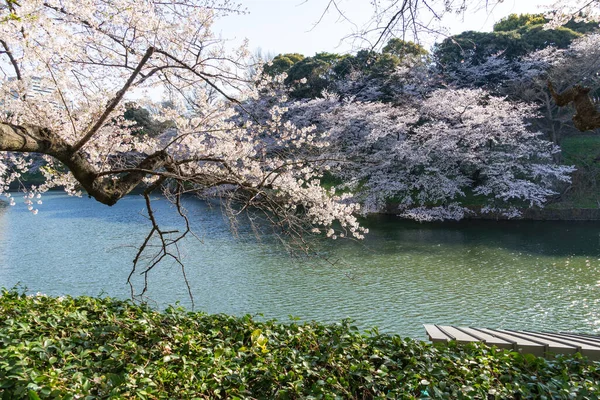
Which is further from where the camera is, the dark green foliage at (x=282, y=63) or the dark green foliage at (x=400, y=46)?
the dark green foliage at (x=282, y=63)

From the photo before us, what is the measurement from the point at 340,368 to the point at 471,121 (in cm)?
1316

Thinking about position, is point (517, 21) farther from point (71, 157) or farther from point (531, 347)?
point (71, 157)

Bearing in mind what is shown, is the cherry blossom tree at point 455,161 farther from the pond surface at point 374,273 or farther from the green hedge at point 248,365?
the green hedge at point 248,365

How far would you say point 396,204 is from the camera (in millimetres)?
15531

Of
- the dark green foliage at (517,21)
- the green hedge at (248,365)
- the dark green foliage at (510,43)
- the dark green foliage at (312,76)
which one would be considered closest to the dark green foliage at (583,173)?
the dark green foliage at (510,43)

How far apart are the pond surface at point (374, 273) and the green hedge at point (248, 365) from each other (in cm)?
166

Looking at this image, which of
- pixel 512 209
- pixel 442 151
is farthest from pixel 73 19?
pixel 512 209

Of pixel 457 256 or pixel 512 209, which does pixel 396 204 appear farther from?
pixel 457 256

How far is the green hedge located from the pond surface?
166cm

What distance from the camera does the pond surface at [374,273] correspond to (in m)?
6.23

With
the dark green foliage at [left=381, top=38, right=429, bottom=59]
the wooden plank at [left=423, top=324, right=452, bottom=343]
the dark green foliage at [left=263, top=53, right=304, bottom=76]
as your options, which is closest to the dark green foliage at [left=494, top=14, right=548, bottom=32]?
the dark green foliage at [left=263, top=53, right=304, bottom=76]

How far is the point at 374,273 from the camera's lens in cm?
827

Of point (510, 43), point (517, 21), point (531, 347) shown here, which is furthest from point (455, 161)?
point (531, 347)

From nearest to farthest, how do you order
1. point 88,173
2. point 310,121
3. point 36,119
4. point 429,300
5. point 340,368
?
point 340,368 → point 88,173 → point 36,119 → point 429,300 → point 310,121
